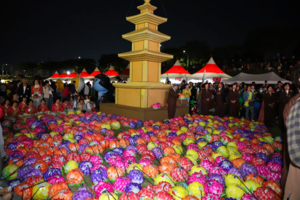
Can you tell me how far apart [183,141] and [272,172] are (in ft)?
7.42

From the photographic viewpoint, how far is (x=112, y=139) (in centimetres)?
501

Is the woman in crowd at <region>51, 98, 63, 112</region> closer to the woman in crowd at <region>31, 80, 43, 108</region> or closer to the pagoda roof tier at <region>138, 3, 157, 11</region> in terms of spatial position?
the woman in crowd at <region>31, 80, 43, 108</region>

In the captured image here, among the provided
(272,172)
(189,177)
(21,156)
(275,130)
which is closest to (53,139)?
(21,156)

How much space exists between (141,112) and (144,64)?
110 inches

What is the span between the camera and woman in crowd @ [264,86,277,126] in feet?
27.8

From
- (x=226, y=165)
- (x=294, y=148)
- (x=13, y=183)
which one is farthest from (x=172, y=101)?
(x=294, y=148)

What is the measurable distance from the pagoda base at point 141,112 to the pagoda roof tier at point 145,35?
11.6ft

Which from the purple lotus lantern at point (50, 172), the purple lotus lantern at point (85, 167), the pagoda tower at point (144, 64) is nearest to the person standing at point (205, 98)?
the pagoda tower at point (144, 64)

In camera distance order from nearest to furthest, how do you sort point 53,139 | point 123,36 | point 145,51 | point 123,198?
point 123,198 < point 53,139 < point 145,51 < point 123,36

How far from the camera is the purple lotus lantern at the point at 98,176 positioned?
3.23 meters

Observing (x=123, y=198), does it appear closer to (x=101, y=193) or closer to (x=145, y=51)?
(x=101, y=193)

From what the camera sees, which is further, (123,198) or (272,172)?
(272,172)

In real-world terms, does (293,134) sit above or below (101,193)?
above

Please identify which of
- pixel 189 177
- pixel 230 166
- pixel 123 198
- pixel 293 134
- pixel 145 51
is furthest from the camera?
pixel 145 51
